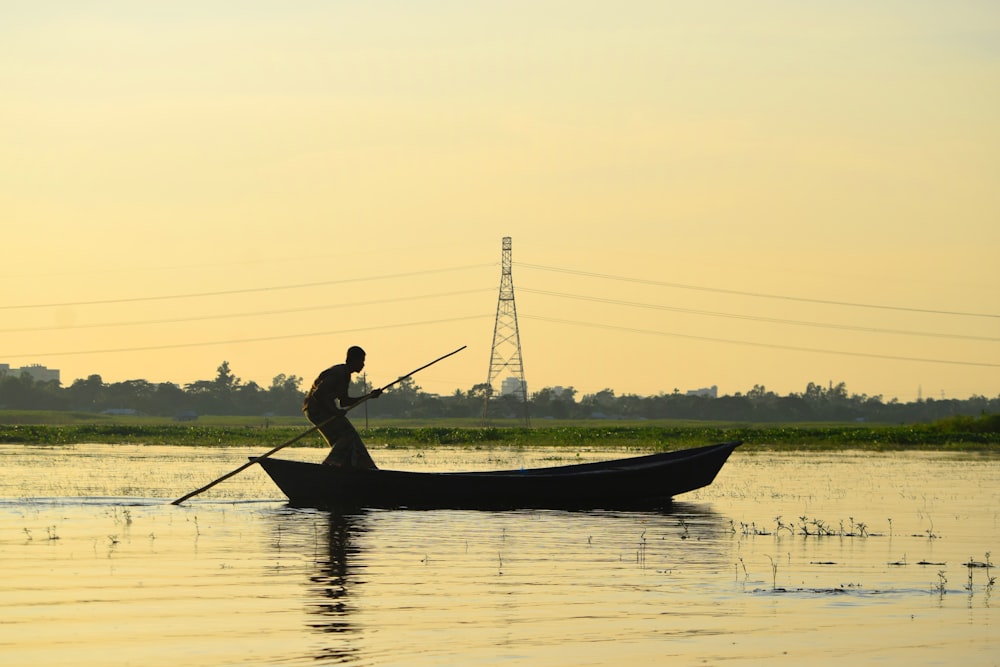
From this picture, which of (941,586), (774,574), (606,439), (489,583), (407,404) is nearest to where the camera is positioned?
(941,586)

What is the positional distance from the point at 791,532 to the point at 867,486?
12.7 m

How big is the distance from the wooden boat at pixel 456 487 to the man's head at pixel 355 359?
5.61ft

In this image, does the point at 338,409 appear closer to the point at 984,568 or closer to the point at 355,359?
the point at 355,359

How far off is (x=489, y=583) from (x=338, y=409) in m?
9.43

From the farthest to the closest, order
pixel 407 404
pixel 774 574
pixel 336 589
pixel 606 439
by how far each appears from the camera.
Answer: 1. pixel 407 404
2. pixel 606 439
3. pixel 774 574
4. pixel 336 589

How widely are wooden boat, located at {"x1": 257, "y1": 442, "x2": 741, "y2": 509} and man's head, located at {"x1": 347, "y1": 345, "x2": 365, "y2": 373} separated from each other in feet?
5.61

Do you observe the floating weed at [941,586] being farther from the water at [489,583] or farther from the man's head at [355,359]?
the man's head at [355,359]

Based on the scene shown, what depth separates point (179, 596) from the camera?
46.9 ft

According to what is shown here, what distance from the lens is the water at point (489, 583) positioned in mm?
11703

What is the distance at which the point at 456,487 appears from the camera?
24.6m

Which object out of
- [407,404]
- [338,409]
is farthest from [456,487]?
[407,404]

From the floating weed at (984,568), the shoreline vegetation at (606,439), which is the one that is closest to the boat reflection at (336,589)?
the floating weed at (984,568)

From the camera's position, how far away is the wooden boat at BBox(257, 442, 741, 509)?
24438 mm

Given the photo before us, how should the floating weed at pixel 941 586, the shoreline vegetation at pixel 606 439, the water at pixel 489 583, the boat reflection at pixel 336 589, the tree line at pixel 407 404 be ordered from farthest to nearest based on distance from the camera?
the tree line at pixel 407 404 < the shoreline vegetation at pixel 606 439 < the floating weed at pixel 941 586 < the water at pixel 489 583 < the boat reflection at pixel 336 589
